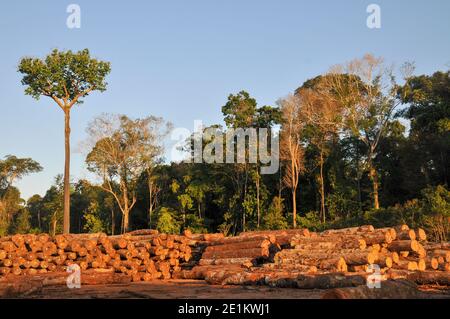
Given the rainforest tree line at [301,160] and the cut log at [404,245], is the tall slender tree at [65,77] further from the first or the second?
the cut log at [404,245]

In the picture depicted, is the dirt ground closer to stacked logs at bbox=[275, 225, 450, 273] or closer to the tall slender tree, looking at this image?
stacked logs at bbox=[275, 225, 450, 273]

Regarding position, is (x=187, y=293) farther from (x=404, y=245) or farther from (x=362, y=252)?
(x=404, y=245)

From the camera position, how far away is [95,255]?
625 inches

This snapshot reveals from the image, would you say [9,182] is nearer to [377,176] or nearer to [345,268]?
[377,176]

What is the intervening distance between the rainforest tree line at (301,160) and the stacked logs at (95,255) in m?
10.3

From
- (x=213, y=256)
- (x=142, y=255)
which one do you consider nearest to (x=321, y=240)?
(x=213, y=256)

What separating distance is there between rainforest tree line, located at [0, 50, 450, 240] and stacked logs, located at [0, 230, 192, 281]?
1029 centimetres

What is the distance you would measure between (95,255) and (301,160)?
72.6 feet

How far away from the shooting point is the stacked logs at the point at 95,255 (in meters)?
15.5

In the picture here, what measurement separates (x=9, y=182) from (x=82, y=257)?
1950 inches

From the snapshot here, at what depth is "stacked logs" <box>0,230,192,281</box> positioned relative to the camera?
50.7 ft

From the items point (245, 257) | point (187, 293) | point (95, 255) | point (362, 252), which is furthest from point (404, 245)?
point (95, 255)

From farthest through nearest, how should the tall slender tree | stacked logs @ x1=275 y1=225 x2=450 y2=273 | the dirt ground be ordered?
the tall slender tree → stacked logs @ x1=275 y1=225 x2=450 y2=273 → the dirt ground

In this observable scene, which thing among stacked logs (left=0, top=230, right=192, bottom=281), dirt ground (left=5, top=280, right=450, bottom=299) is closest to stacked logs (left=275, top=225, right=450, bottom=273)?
dirt ground (left=5, top=280, right=450, bottom=299)
